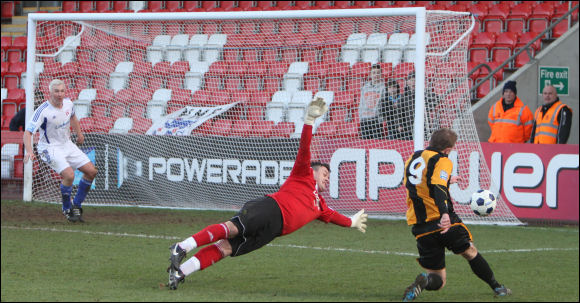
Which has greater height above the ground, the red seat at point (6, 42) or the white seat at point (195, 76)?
the red seat at point (6, 42)

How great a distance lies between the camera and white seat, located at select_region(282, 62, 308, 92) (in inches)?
530

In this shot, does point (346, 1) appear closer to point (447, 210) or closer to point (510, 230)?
point (510, 230)

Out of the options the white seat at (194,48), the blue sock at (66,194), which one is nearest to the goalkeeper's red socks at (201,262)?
the blue sock at (66,194)

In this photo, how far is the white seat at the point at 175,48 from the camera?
1349 cm

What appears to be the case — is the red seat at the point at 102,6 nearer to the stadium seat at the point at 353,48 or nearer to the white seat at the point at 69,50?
the white seat at the point at 69,50

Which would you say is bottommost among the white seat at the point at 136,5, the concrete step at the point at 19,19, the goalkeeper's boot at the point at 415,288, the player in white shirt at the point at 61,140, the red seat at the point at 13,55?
the goalkeeper's boot at the point at 415,288

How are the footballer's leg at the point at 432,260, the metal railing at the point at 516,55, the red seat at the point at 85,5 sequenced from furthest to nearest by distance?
the red seat at the point at 85,5 → the metal railing at the point at 516,55 → the footballer's leg at the point at 432,260

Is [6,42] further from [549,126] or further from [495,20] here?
[549,126]

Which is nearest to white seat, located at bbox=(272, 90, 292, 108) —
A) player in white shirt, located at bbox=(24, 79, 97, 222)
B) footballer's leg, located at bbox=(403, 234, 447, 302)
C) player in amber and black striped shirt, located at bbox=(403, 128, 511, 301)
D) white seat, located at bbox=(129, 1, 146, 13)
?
player in white shirt, located at bbox=(24, 79, 97, 222)

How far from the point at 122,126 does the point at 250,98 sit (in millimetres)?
2029

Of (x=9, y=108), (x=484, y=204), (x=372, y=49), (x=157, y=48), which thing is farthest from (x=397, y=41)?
(x=9, y=108)

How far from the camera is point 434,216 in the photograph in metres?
6.93

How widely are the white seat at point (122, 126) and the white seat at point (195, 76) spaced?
42.5 inches

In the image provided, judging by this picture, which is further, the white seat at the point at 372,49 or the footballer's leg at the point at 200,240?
the white seat at the point at 372,49
